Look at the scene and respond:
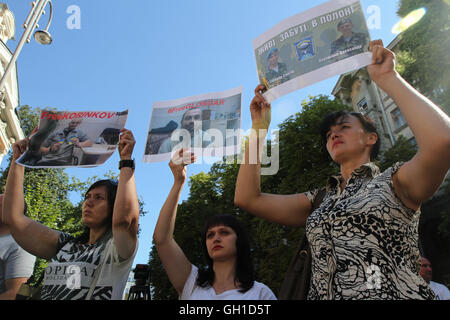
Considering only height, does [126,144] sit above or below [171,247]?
above

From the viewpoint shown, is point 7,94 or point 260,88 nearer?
point 260,88

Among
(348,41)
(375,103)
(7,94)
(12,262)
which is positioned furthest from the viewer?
(375,103)

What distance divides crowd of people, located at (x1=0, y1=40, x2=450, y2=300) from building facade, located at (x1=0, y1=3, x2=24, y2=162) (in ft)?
55.0

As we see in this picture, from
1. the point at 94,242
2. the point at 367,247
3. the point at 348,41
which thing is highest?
the point at 348,41

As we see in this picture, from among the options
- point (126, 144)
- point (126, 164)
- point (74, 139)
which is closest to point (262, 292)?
point (126, 164)

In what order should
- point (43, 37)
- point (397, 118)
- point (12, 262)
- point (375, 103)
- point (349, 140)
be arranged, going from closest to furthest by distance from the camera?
point (349, 140)
point (12, 262)
point (43, 37)
point (397, 118)
point (375, 103)

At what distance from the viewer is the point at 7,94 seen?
17.9 meters

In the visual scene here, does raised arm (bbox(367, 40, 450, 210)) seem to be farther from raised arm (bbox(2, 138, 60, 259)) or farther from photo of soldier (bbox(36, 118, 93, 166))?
photo of soldier (bbox(36, 118, 93, 166))

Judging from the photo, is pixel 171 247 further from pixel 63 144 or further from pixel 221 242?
pixel 63 144

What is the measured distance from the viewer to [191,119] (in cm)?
300

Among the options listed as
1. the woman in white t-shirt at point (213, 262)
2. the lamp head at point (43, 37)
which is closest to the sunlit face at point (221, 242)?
the woman in white t-shirt at point (213, 262)

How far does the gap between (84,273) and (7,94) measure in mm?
20178

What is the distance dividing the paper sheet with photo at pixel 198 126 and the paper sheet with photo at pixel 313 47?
48 cm
